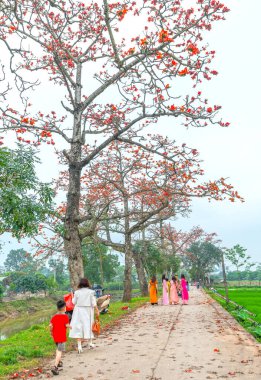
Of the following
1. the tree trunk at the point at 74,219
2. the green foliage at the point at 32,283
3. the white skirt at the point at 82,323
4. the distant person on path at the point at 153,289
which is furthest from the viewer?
the green foliage at the point at 32,283

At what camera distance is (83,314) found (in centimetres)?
776

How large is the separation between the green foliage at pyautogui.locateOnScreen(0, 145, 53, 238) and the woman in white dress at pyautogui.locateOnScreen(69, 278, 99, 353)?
1981 millimetres

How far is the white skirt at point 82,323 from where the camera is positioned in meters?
7.61

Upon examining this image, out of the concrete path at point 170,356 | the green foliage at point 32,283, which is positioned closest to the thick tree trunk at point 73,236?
the concrete path at point 170,356

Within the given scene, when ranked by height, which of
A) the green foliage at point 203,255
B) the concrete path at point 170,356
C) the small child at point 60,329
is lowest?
the concrete path at point 170,356

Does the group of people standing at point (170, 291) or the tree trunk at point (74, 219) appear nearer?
the tree trunk at point (74, 219)

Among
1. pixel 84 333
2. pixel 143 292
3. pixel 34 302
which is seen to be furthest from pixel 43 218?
pixel 34 302

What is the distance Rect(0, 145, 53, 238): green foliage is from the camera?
830cm

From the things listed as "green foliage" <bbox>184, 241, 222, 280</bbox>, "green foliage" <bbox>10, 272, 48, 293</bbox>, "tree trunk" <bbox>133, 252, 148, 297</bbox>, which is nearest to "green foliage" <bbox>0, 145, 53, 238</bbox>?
"tree trunk" <bbox>133, 252, 148, 297</bbox>

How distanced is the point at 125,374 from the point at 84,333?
2208 mm

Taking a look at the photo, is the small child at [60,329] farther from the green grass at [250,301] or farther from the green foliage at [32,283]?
the green foliage at [32,283]

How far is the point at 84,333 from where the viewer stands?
7609 millimetres

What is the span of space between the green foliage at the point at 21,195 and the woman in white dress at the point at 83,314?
1.98 metres

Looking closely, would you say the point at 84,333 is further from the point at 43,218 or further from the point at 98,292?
the point at 98,292
